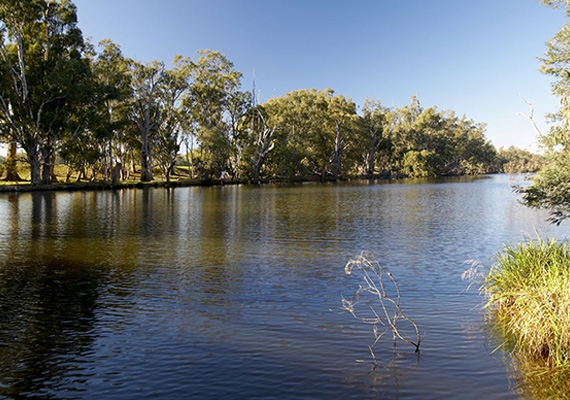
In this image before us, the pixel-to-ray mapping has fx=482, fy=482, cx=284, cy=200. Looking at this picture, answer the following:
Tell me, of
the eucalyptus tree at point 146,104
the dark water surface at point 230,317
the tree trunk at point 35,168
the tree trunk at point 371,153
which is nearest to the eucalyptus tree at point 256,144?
the eucalyptus tree at point 146,104

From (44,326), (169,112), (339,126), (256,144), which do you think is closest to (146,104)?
(169,112)

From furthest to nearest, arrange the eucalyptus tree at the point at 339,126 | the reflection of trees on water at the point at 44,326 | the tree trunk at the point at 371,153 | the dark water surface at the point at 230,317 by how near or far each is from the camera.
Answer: the tree trunk at the point at 371,153
the eucalyptus tree at the point at 339,126
the reflection of trees on water at the point at 44,326
the dark water surface at the point at 230,317

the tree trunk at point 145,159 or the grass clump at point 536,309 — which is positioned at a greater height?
the tree trunk at point 145,159

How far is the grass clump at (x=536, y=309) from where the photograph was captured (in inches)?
314

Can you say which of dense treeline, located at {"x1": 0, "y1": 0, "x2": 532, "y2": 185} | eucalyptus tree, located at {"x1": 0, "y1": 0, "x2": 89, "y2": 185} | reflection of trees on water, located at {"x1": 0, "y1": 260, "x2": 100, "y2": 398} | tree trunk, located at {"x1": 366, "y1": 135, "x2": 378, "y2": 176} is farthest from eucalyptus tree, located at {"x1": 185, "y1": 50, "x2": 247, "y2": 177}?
reflection of trees on water, located at {"x1": 0, "y1": 260, "x2": 100, "y2": 398}

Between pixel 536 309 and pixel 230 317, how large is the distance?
246 inches

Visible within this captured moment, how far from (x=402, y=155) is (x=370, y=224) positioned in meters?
115

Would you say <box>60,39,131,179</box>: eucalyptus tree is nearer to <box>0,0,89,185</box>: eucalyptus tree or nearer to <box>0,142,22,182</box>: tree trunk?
<box>0,0,89,185</box>: eucalyptus tree

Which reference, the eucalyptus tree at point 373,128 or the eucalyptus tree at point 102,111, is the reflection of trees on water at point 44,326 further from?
the eucalyptus tree at point 373,128

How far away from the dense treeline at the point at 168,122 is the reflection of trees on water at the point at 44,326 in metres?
45.0

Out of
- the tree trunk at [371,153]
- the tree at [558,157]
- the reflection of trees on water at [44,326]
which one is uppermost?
the tree trunk at [371,153]

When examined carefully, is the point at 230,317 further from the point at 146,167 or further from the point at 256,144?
the point at 256,144

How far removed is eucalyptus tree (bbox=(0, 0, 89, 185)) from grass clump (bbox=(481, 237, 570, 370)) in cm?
5490

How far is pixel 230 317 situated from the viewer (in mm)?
11008
